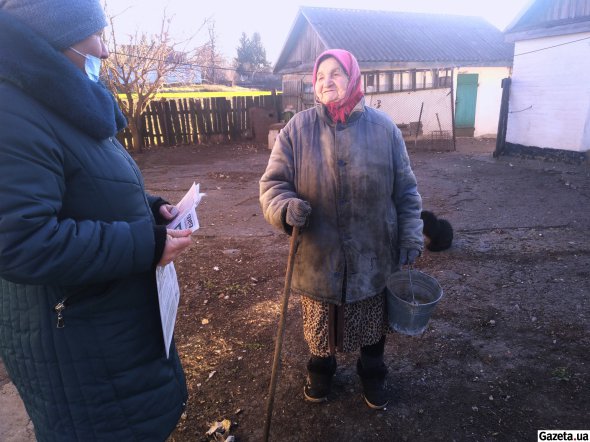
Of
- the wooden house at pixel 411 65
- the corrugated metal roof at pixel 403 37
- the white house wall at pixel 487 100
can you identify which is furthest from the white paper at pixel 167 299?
the white house wall at pixel 487 100

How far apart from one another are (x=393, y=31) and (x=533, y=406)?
1677cm

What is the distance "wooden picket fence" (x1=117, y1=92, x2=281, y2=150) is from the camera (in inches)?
544

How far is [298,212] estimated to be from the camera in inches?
81.3

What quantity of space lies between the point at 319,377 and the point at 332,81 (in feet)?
5.85

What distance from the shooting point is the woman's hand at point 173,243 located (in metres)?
1.45

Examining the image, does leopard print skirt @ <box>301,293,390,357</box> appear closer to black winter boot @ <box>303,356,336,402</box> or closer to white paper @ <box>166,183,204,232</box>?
black winter boot @ <box>303,356,336,402</box>

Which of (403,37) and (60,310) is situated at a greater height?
(403,37)

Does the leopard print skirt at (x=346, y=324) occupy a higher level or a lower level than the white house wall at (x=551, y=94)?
lower

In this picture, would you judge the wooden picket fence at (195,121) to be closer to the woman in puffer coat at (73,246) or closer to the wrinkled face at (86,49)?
the wrinkled face at (86,49)

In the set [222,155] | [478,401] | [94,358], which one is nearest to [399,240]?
[478,401]

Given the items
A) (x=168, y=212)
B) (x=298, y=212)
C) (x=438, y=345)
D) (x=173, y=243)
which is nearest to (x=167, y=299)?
(x=173, y=243)

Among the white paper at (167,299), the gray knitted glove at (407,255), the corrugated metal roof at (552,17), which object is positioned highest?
the corrugated metal roof at (552,17)

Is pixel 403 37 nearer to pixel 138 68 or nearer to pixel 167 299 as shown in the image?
pixel 138 68

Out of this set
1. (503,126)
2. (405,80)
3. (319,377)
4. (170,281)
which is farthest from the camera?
(405,80)
